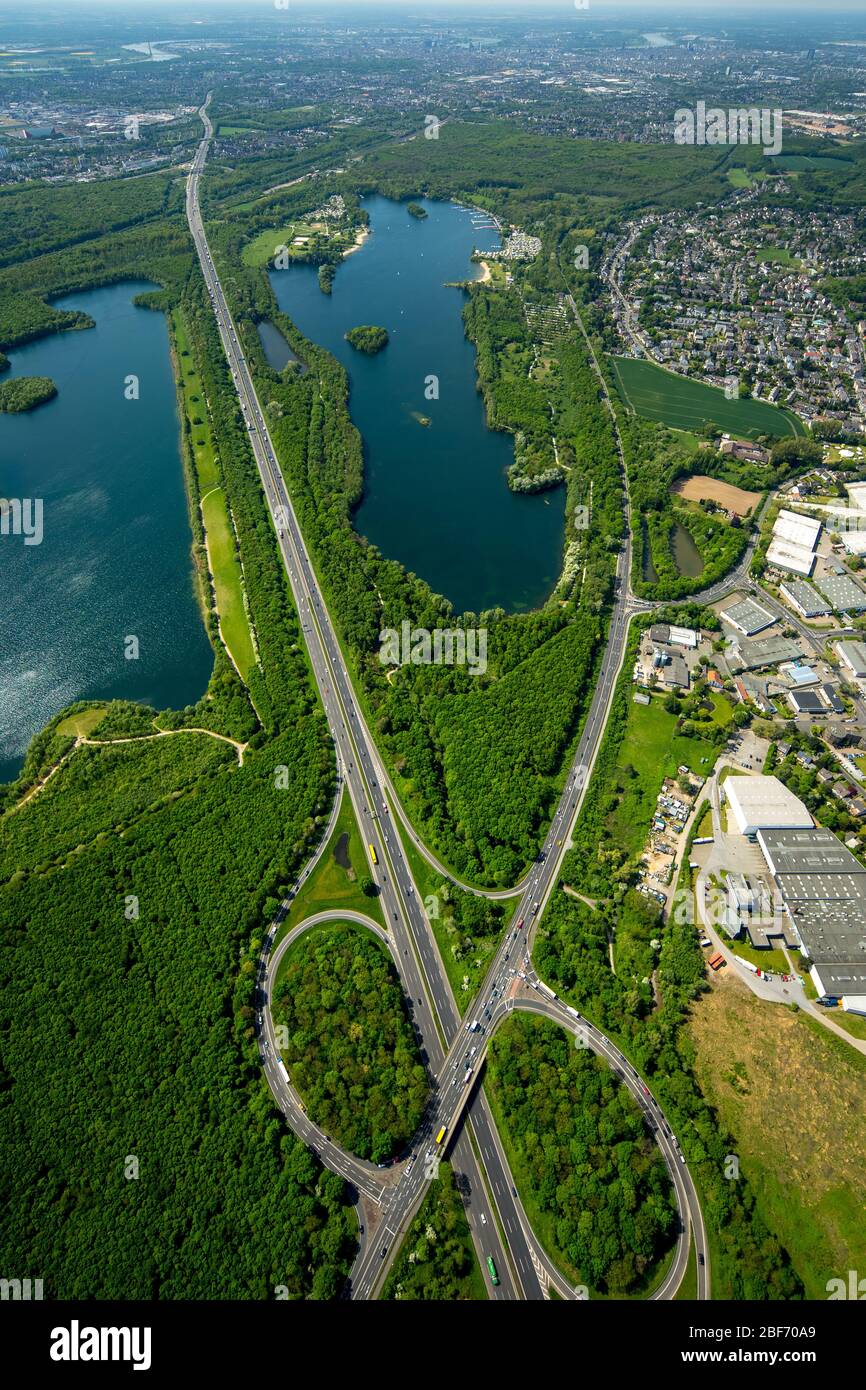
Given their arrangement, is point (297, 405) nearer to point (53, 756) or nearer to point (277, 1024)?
point (53, 756)

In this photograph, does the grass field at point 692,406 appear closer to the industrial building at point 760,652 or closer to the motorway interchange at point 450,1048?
the industrial building at point 760,652

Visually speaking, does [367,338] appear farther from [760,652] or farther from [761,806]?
[761,806]

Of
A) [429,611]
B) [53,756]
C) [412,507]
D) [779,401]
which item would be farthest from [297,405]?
[779,401]

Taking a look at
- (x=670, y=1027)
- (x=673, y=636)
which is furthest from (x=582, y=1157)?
(x=673, y=636)

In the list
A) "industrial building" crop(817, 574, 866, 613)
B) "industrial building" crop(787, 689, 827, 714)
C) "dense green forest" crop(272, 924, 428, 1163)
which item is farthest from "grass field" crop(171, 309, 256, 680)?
"industrial building" crop(817, 574, 866, 613)

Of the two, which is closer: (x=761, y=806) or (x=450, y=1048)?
(x=450, y=1048)

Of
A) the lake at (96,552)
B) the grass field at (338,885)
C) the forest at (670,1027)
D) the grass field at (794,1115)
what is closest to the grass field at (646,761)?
the forest at (670,1027)
